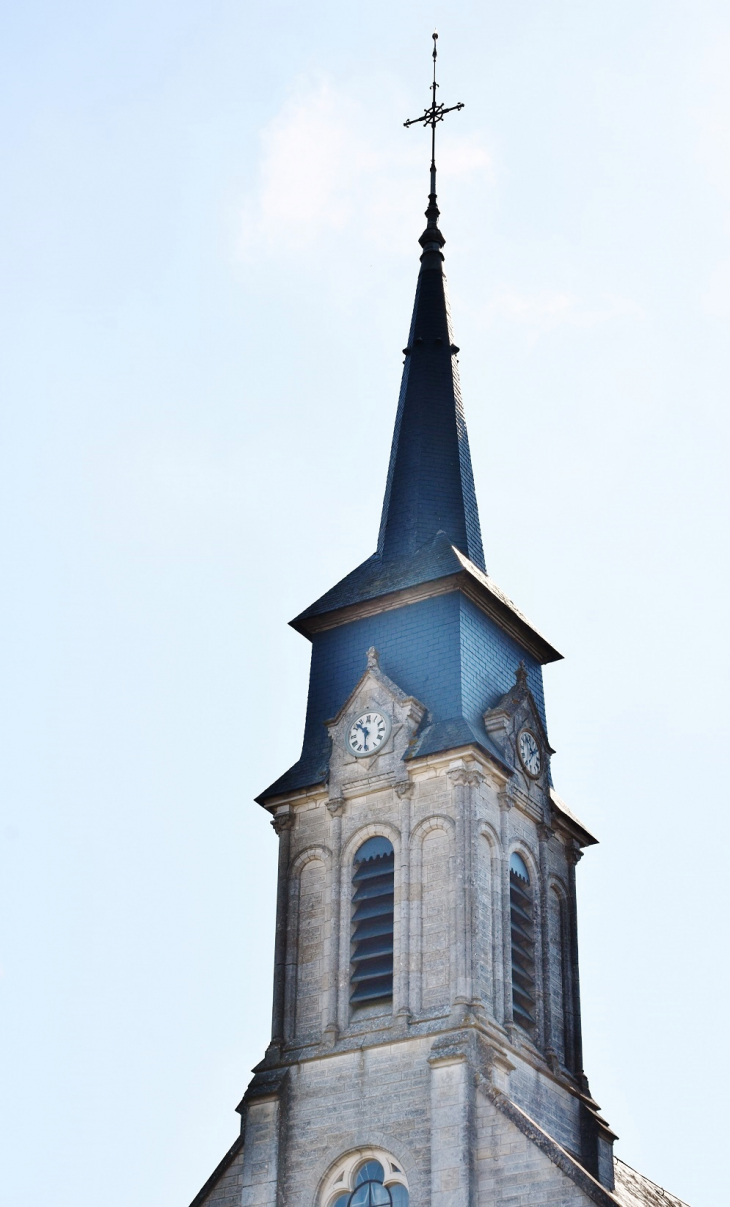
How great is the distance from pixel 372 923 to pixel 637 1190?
8.17m

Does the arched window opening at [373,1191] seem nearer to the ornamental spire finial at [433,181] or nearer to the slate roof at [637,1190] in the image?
the slate roof at [637,1190]

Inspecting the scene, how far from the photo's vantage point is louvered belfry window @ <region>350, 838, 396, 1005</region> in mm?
41531

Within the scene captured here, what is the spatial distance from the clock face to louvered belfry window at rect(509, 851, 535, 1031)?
3560 millimetres

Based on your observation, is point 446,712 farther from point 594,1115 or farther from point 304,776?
point 594,1115

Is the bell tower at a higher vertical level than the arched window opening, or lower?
higher

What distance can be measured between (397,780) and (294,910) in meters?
3.35

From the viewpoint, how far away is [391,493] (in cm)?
4962

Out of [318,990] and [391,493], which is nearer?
[318,990]

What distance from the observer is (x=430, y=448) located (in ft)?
164

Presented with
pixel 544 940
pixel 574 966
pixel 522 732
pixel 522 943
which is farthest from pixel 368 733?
pixel 574 966

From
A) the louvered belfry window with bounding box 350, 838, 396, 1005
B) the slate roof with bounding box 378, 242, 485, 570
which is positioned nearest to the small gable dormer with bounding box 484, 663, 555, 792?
the louvered belfry window with bounding box 350, 838, 396, 1005

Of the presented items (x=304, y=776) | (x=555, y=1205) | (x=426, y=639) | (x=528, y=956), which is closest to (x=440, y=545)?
(x=426, y=639)

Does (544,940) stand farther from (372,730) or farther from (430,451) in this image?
(430,451)

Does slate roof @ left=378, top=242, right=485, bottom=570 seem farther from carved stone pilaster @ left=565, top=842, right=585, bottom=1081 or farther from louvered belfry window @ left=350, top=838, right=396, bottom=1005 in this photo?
louvered belfry window @ left=350, top=838, right=396, bottom=1005
